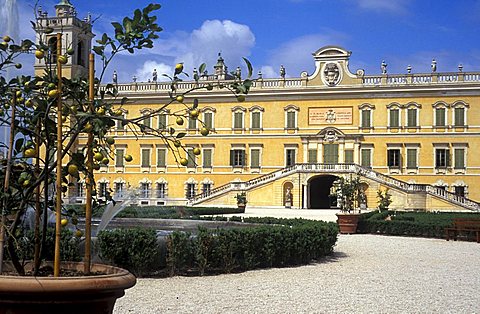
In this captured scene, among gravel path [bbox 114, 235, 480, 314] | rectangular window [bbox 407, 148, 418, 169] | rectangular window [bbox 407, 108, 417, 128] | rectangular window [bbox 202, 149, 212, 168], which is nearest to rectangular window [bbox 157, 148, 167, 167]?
rectangular window [bbox 202, 149, 212, 168]

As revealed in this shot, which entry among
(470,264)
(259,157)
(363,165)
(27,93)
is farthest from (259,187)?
(27,93)

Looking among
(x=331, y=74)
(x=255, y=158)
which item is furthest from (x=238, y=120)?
(x=331, y=74)

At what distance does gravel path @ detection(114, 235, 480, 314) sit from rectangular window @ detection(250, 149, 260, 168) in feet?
90.2

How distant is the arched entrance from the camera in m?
38.5

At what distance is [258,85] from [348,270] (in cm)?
3060

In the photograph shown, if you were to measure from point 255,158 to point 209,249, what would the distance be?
3036 cm

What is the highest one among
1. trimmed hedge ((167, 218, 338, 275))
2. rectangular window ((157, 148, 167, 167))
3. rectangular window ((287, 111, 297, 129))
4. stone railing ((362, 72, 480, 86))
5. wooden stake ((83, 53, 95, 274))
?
stone railing ((362, 72, 480, 86))

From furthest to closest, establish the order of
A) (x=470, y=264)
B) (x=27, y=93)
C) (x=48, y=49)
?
(x=470, y=264)
(x=27, y=93)
(x=48, y=49)

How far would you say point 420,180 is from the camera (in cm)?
3725

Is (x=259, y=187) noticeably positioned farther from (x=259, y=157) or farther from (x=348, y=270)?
(x=348, y=270)

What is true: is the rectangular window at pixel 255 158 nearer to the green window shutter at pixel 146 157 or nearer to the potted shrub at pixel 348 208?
the green window shutter at pixel 146 157

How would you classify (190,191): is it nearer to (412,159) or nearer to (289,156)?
(289,156)

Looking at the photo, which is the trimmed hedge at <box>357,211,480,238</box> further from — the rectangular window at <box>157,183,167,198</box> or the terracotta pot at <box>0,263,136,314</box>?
the rectangular window at <box>157,183,167,198</box>

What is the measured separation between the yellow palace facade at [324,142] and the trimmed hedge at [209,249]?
24.1 metres
